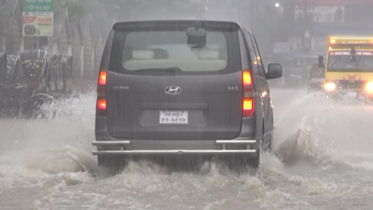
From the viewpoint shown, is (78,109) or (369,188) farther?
(78,109)

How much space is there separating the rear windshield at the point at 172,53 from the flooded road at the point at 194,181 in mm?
1100

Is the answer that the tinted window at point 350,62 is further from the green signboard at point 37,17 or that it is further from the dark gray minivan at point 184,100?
the dark gray minivan at point 184,100

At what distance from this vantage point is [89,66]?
5828cm

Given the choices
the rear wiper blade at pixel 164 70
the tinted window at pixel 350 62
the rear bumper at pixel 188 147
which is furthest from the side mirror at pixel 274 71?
the tinted window at pixel 350 62

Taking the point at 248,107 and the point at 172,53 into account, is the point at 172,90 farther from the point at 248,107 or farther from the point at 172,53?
the point at 248,107

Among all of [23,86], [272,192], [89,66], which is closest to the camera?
[272,192]

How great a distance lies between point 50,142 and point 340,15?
300 feet

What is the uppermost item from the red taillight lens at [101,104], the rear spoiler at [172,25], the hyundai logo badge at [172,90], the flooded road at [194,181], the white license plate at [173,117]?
the rear spoiler at [172,25]

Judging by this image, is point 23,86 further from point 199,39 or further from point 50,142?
point 199,39

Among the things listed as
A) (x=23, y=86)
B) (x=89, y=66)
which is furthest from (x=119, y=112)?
(x=89, y=66)

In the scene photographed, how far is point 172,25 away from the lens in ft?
31.9

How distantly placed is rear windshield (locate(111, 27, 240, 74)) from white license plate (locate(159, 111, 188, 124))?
0.43 m

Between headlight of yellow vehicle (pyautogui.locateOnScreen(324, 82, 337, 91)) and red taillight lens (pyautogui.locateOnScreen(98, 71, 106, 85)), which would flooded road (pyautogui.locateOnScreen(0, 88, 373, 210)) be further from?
headlight of yellow vehicle (pyautogui.locateOnScreen(324, 82, 337, 91))

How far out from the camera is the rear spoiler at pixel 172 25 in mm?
9672
